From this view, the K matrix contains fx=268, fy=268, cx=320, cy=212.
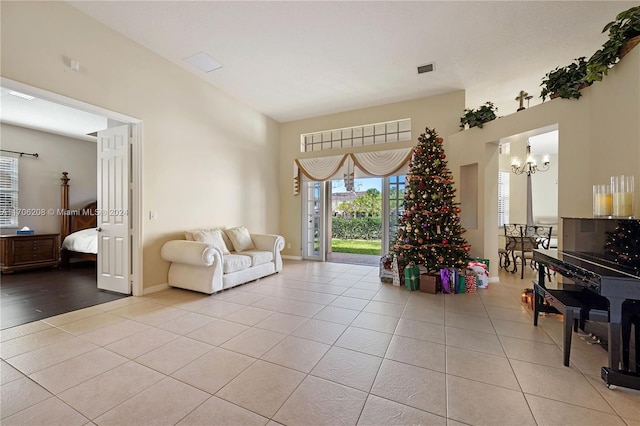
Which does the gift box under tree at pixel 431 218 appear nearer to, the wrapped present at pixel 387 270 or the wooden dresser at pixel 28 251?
the wrapped present at pixel 387 270

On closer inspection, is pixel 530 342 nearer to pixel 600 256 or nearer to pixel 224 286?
pixel 600 256

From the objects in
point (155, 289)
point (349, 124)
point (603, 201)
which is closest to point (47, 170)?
point (155, 289)

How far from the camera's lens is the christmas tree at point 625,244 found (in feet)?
6.77

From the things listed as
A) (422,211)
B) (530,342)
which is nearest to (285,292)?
(422,211)

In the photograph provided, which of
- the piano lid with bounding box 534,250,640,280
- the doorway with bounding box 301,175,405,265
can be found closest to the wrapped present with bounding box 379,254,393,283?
the doorway with bounding box 301,175,405,265

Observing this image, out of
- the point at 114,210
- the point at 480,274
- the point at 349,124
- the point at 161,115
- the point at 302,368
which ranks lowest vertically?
the point at 302,368

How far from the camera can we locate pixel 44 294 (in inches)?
153

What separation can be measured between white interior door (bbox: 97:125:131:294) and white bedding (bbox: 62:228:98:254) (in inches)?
71.9

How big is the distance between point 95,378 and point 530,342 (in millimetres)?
3623

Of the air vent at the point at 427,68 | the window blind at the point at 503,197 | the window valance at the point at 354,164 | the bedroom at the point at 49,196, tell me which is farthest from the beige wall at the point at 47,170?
the window blind at the point at 503,197

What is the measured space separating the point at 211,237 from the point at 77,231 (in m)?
4.39

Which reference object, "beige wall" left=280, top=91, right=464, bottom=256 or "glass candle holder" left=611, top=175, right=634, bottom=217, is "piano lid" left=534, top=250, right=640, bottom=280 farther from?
"beige wall" left=280, top=91, right=464, bottom=256

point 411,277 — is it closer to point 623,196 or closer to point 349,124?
point 623,196

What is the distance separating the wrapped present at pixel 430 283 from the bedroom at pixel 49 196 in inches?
177
